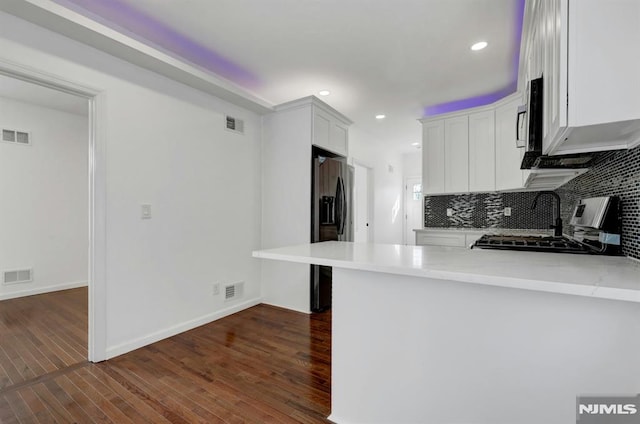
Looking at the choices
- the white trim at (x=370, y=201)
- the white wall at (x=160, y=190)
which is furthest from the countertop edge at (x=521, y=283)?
the white trim at (x=370, y=201)

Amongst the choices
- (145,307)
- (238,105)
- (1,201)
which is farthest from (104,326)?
(1,201)

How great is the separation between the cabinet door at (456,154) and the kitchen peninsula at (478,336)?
2.89 metres

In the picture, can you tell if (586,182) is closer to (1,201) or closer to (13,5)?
(13,5)

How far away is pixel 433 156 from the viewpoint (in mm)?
4238

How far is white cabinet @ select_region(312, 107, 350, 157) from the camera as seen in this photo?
3428 millimetres

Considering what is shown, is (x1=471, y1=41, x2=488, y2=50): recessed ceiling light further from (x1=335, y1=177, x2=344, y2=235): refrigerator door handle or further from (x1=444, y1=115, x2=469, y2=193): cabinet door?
(x1=335, y1=177, x2=344, y2=235): refrigerator door handle

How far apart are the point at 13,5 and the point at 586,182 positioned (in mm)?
3766

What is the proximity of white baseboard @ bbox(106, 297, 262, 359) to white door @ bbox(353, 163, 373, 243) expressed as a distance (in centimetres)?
275

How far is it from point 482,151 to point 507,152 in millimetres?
302

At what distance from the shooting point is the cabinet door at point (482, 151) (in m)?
3.73

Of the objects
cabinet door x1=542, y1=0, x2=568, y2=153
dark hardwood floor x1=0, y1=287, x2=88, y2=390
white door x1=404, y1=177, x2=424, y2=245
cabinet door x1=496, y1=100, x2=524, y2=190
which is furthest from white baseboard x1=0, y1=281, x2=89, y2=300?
white door x1=404, y1=177, x2=424, y2=245

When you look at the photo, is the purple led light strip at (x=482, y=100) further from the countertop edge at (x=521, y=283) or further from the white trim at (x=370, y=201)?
the countertop edge at (x=521, y=283)

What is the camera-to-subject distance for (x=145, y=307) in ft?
8.38

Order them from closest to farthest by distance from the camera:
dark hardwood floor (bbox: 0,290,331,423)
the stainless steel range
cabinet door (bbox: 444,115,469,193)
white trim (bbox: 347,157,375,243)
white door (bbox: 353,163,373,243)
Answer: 1. the stainless steel range
2. dark hardwood floor (bbox: 0,290,331,423)
3. cabinet door (bbox: 444,115,469,193)
4. white door (bbox: 353,163,373,243)
5. white trim (bbox: 347,157,375,243)
